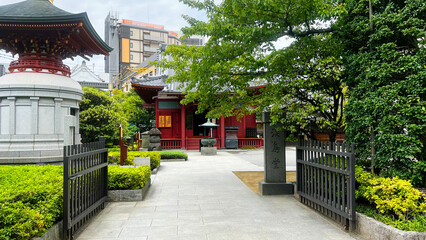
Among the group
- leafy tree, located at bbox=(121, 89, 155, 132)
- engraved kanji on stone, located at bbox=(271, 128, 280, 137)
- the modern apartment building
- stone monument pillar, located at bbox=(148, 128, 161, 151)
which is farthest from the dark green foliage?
the modern apartment building

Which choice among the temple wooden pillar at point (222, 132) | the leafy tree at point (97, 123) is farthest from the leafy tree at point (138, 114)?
the leafy tree at point (97, 123)

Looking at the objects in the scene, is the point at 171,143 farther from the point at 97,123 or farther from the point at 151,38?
the point at 151,38

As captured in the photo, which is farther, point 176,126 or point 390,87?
point 176,126

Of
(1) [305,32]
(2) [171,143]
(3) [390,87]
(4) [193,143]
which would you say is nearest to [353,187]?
(3) [390,87]

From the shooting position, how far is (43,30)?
358 inches

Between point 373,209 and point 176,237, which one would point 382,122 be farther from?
point 176,237

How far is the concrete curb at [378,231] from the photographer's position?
3148 mm

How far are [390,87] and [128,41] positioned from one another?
196 ft

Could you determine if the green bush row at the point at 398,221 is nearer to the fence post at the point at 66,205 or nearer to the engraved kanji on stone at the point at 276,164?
the engraved kanji on stone at the point at 276,164

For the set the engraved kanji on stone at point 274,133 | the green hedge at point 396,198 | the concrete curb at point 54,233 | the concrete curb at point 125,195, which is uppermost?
the engraved kanji on stone at point 274,133

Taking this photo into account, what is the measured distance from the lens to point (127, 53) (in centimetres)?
5741

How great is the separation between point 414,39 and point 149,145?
1513 centimetres

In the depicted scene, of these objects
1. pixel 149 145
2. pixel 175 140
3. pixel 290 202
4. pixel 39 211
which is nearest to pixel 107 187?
pixel 39 211

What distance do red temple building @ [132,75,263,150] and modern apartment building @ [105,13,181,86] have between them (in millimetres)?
36157
